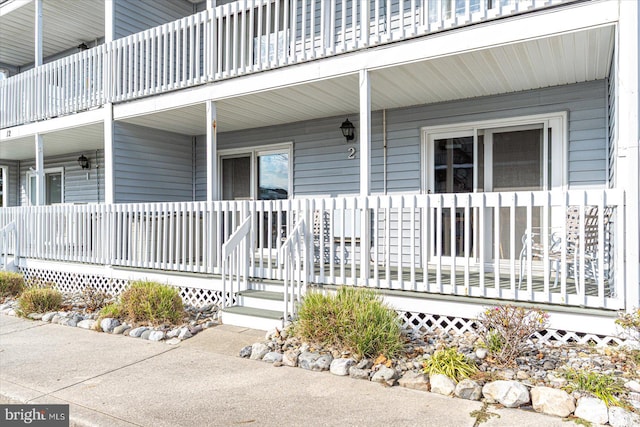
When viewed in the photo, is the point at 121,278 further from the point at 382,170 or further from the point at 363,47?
the point at 363,47

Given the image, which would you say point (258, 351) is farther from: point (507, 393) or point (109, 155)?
point (109, 155)

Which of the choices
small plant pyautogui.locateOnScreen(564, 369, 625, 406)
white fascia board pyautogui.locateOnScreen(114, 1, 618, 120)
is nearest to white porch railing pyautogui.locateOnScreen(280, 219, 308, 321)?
white fascia board pyautogui.locateOnScreen(114, 1, 618, 120)

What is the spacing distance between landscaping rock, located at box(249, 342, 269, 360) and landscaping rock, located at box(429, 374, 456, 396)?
1.71 meters

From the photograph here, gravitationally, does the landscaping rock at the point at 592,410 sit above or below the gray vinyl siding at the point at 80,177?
below

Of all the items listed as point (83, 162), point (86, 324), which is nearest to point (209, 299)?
point (86, 324)

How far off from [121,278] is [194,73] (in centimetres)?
364

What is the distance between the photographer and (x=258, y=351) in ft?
14.8

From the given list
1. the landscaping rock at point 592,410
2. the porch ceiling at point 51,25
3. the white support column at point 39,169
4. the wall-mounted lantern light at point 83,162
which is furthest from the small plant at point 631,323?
the wall-mounted lantern light at point 83,162

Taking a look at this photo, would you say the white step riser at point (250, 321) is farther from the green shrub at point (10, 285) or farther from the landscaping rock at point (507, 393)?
the green shrub at point (10, 285)

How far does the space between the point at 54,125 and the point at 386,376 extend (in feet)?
27.5

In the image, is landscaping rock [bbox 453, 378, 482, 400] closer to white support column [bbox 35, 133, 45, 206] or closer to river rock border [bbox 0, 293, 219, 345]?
river rock border [bbox 0, 293, 219, 345]

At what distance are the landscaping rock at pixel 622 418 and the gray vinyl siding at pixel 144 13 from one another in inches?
362

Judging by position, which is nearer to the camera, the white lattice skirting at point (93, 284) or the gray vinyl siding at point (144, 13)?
the white lattice skirting at point (93, 284)

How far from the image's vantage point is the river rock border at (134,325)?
17.1 ft
